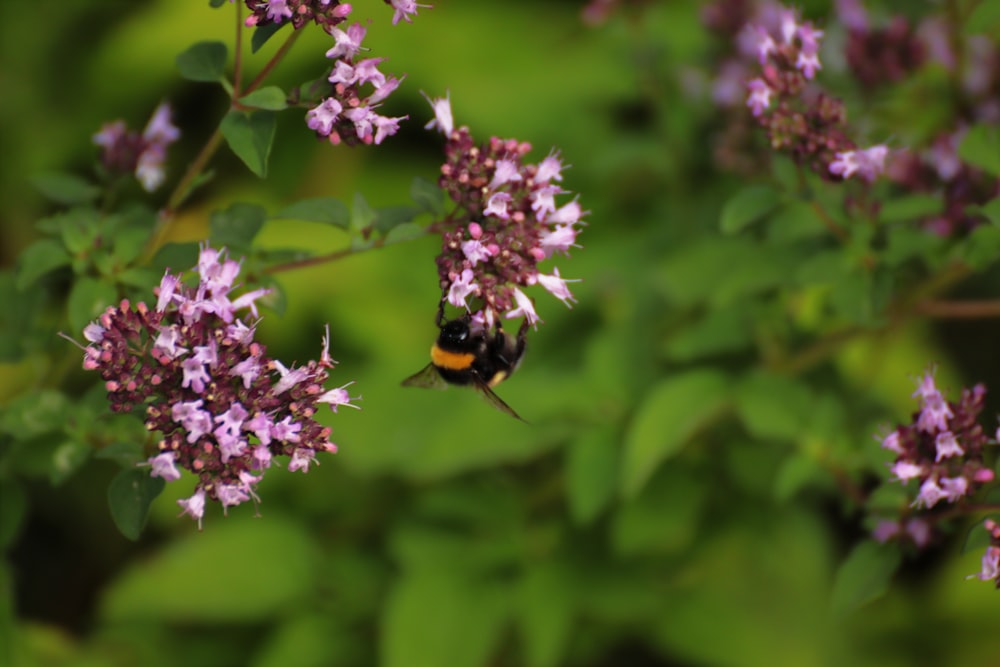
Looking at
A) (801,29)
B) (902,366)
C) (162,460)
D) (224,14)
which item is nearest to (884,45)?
(801,29)

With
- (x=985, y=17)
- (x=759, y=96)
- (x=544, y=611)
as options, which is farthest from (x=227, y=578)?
(x=985, y=17)

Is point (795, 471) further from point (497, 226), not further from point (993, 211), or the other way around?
point (497, 226)

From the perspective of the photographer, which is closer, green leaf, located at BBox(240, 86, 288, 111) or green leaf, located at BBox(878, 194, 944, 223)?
green leaf, located at BBox(240, 86, 288, 111)

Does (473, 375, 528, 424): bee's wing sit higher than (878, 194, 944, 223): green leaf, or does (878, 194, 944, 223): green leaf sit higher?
(878, 194, 944, 223): green leaf

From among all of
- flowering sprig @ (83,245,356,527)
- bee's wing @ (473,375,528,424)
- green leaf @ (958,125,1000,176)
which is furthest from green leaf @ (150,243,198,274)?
green leaf @ (958,125,1000,176)

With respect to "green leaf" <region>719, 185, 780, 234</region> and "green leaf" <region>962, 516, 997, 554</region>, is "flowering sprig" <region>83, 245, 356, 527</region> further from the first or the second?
"green leaf" <region>962, 516, 997, 554</region>

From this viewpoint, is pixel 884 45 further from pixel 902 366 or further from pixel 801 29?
pixel 902 366

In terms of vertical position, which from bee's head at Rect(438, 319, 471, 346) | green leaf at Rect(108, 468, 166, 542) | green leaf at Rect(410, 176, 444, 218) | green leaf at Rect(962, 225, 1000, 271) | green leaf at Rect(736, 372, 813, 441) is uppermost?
green leaf at Rect(962, 225, 1000, 271)
